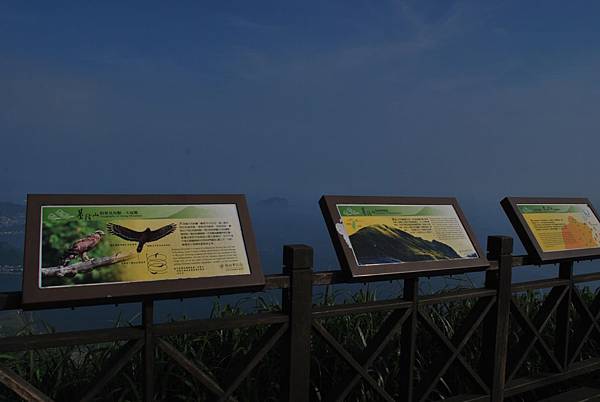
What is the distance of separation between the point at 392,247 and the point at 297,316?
77 centimetres

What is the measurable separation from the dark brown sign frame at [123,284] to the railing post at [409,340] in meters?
1.09

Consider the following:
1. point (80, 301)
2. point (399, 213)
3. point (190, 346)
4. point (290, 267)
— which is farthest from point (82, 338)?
point (399, 213)

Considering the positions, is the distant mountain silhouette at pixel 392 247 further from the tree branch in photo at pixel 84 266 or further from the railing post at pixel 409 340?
the tree branch in photo at pixel 84 266

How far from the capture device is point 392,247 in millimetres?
3381

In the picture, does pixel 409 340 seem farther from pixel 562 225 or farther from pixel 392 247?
pixel 562 225

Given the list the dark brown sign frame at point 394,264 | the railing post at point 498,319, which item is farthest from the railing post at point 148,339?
the railing post at point 498,319

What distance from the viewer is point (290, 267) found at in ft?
9.77

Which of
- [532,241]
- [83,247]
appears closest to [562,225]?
[532,241]

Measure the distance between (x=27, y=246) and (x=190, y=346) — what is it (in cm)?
203

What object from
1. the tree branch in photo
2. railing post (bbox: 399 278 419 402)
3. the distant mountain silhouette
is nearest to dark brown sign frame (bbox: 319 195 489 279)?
the distant mountain silhouette

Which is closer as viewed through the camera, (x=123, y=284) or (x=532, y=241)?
Answer: (x=123, y=284)

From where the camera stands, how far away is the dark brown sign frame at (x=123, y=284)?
7.86 feet

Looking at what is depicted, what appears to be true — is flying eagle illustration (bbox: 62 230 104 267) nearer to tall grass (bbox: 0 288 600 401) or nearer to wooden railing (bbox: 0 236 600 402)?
wooden railing (bbox: 0 236 600 402)

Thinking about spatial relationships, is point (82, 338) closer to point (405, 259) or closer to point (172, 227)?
point (172, 227)
